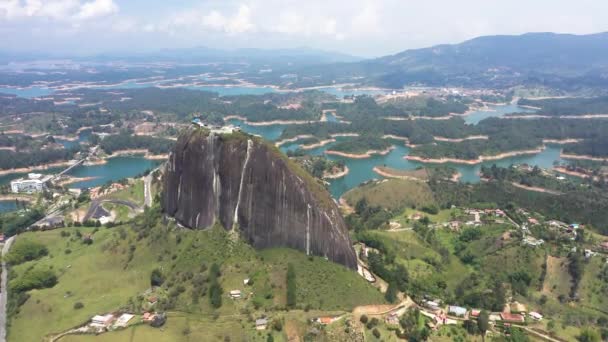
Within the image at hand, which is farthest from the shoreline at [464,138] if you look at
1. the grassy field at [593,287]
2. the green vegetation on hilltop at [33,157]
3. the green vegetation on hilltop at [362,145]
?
the green vegetation on hilltop at [33,157]

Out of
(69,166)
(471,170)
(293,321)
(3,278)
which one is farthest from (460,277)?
(69,166)

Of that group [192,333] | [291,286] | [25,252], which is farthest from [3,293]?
[291,286]

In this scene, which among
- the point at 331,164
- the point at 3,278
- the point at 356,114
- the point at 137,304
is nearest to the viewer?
the point at 137,304

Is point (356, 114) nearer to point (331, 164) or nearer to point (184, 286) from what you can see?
point (331, 164)

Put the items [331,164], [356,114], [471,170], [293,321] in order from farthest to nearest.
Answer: [356,114] < [471,170] < [331,164] < [293,321]

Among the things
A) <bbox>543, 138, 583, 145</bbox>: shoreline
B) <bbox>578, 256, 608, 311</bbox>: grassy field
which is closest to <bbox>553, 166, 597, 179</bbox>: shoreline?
<bbox>543, 138, 583, 145</bbox>: shoreline

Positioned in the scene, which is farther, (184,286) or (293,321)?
(184,286)
